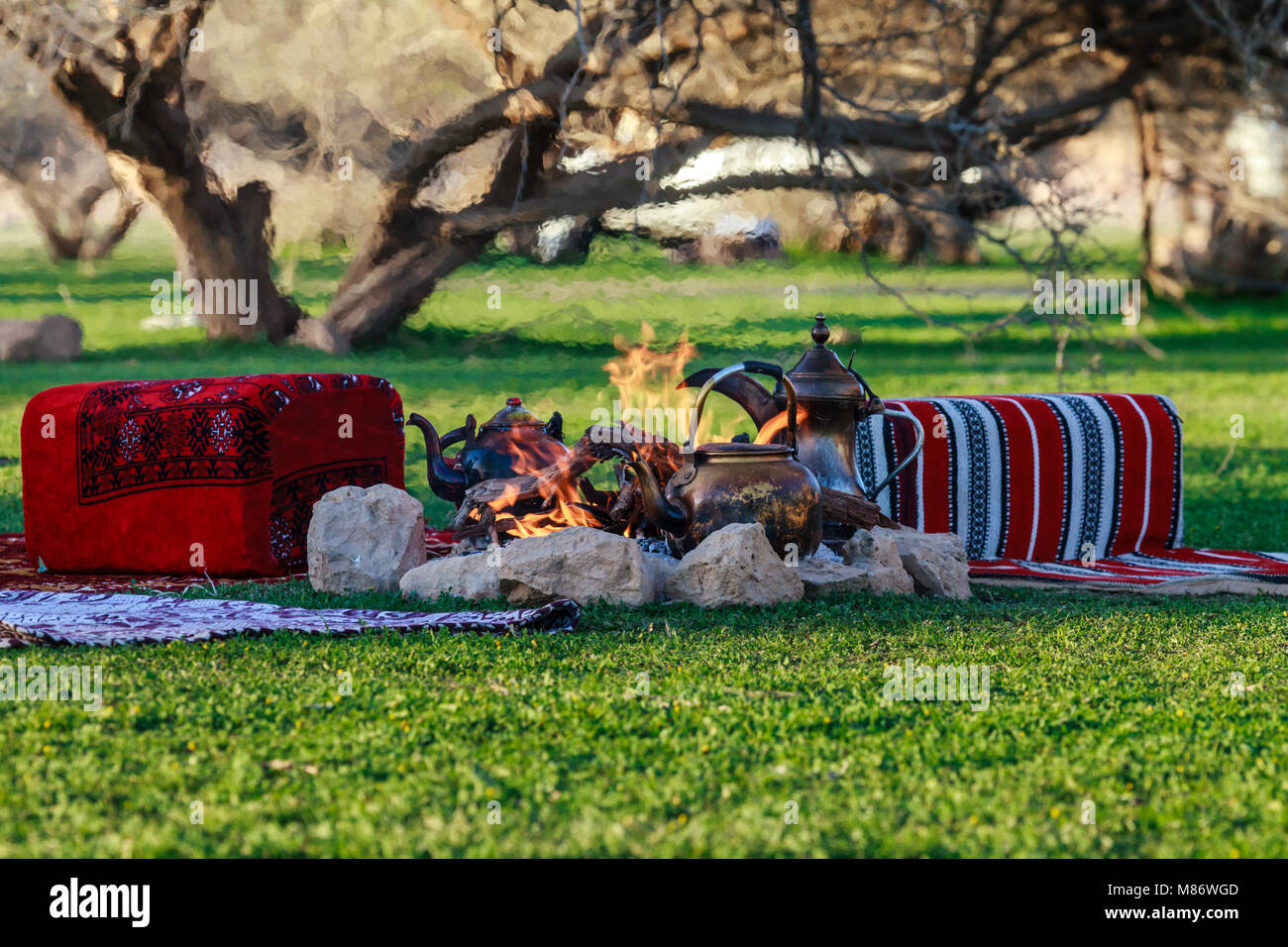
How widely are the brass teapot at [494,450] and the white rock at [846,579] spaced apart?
1206 mm

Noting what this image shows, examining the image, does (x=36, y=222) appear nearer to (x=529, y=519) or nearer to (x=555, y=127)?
(x=555, y=127)

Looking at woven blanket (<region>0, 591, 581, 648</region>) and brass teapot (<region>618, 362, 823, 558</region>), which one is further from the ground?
brass teapot (<region>618, 362, 823, 558</region>)

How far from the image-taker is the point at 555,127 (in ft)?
36.5

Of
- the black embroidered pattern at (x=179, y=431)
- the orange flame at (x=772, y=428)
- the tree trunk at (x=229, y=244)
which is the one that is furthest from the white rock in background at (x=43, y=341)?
the orange flame at (x=772, y=428)

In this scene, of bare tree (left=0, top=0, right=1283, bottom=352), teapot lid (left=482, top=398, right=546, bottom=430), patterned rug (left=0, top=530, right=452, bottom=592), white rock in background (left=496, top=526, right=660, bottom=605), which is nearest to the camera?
white rock in background (left=496, top=526, right=660, bottom=605)

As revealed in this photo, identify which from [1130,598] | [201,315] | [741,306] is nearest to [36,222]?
[201,315]

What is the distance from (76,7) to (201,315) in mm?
3931

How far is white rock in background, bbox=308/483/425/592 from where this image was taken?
5363 mm

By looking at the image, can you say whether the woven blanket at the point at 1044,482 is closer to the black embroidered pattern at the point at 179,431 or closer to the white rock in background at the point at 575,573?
the white rock in background at the point at 575,573

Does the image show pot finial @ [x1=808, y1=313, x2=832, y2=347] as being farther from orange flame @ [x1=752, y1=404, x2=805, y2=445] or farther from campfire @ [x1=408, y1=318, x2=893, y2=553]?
orange flame @ [x1=752, y1=404, x2=805, y2=445]

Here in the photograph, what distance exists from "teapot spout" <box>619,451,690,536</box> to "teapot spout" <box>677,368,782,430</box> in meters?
0.59

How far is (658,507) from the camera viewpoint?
17.5ft

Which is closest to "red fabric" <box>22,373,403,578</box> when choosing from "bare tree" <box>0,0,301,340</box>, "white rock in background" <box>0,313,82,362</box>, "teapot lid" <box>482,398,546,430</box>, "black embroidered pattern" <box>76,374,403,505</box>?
"black embroidered pattern" <box>76,374,403,505</box>

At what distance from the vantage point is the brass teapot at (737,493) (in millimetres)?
5289
